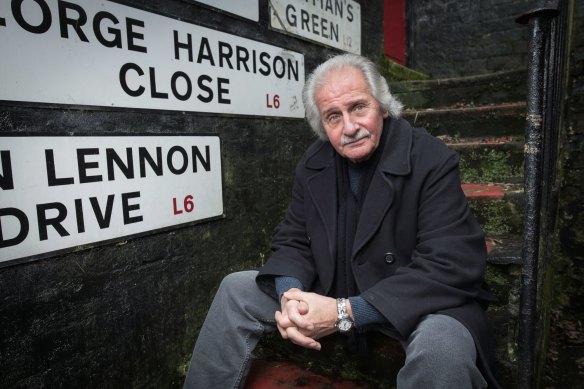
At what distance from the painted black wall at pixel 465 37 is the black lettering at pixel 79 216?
5475mm

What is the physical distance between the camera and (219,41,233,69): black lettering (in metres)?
2.42

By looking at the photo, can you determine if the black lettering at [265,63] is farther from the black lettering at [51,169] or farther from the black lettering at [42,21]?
the black lettering at [51,169]

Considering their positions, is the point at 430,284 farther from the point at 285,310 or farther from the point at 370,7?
the point at 370,7

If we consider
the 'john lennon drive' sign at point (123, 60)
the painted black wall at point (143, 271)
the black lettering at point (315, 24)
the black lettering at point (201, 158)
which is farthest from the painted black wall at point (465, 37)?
the black lettering at point (201, 158)

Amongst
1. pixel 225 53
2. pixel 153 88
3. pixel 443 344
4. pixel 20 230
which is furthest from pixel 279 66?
pixel 443 344

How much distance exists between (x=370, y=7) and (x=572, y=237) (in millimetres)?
2895

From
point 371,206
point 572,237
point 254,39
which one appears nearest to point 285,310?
point 371,206

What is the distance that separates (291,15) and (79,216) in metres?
2.13

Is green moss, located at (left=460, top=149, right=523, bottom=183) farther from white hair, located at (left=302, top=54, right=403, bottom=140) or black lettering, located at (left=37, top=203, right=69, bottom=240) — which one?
black lettering, located at (left=37, top=203, right=69, bottom=240)

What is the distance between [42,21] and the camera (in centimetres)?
166

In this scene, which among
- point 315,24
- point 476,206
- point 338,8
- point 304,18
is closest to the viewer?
point 476,206

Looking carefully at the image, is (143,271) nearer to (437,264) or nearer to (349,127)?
(349,127)

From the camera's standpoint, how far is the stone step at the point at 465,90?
3342 millimetres

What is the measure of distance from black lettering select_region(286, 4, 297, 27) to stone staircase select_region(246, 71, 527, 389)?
131 centimetres
